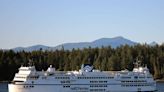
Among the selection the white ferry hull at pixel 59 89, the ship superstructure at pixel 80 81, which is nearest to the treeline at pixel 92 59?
the ship superstructure at pixel 80 81

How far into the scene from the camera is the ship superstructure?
82.6 meters

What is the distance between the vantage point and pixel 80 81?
86.8 meters

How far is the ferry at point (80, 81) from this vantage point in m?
82.6

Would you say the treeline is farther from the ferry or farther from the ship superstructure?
the ship superstructure

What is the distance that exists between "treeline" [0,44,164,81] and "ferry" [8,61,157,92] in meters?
52.9

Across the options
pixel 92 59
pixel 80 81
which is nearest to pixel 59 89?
pixel 80 81

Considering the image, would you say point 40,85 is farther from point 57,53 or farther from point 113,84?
point 57,53

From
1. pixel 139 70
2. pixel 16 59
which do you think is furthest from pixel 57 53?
pixel 139 70

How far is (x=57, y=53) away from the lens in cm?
16438

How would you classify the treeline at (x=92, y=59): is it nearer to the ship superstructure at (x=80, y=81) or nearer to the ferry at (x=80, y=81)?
the ferry at (x=80, y=81)

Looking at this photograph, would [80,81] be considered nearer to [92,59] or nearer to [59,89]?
[59,89]

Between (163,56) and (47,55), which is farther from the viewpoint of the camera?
(47,55)

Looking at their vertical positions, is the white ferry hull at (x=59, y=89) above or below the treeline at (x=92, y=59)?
below

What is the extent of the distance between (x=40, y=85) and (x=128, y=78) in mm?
17353
